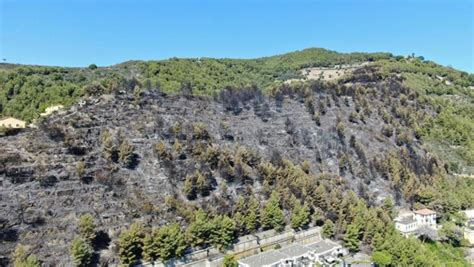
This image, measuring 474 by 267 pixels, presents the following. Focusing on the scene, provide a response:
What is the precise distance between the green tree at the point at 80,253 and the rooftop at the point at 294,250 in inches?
662

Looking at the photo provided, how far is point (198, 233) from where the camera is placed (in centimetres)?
3797

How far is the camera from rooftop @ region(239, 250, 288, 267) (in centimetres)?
3722

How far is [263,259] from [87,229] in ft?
49.0

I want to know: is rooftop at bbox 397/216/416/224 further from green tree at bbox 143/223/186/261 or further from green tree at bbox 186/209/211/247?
green tree at bbox 143/223/186/261

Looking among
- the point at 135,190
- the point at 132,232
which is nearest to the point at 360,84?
the point at 135,190

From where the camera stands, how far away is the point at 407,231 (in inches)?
1937

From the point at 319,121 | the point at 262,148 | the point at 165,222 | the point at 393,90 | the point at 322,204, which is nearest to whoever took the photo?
the point at 165,222

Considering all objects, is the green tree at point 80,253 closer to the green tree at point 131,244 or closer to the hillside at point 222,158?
the hillside at point 222,158

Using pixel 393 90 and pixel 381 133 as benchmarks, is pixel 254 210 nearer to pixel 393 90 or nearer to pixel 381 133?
pixel 381 133

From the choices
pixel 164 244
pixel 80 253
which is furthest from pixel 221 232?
pixel 80 253

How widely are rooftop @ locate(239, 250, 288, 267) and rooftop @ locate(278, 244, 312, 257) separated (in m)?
0.75

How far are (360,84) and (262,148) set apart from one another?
38.8 meters

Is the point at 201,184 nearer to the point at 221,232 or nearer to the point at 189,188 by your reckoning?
the point at 189,188

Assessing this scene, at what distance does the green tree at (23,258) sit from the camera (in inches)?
1192
